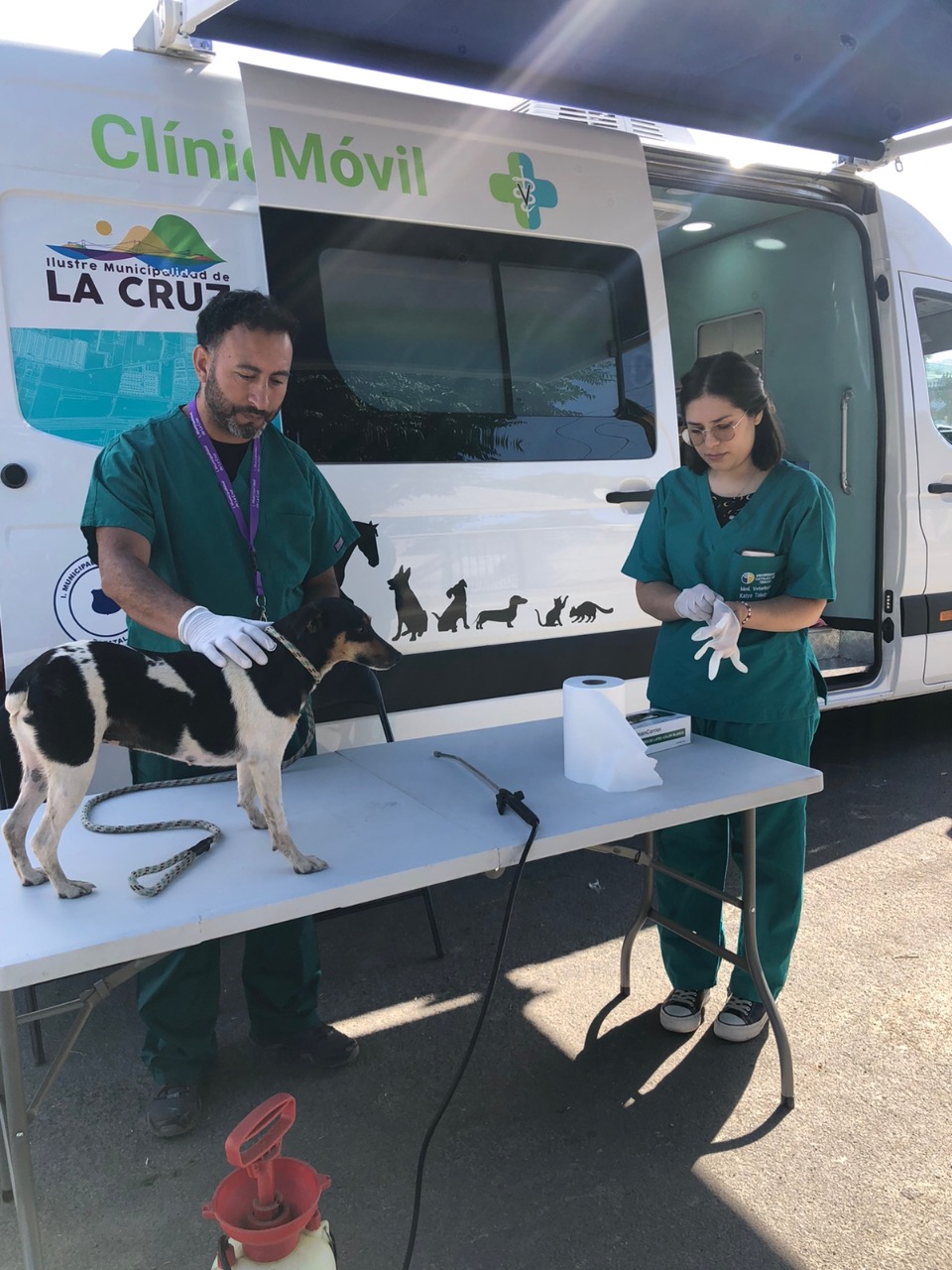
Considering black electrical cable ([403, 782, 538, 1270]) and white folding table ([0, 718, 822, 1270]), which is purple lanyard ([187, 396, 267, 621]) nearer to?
white folding table ([0, 718, 822, 1270])

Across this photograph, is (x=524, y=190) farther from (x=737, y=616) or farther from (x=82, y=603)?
(x=82, y=603)

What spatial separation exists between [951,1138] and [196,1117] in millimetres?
1812

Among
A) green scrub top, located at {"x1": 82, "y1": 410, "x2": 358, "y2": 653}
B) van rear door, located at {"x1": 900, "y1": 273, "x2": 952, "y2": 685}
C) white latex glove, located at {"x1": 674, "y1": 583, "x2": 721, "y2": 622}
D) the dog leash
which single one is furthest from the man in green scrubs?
van rear door, located at {"x1": 900, "y1": 273, "x2": 952, "y2": 685}

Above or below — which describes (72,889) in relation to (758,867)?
above

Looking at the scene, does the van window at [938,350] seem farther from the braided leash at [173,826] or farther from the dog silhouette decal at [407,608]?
the braided leash at [173,826]

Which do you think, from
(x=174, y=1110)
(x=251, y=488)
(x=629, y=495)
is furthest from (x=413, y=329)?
(x=174, y=1110)

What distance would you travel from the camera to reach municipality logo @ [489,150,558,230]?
3227 millimetres

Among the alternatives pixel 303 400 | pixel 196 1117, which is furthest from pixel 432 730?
pixel 196 1117

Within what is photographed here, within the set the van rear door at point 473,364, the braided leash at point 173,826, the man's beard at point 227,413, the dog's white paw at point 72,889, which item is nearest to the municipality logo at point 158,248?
the van rear door at point 473,364

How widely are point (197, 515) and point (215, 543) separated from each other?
0.08 metres

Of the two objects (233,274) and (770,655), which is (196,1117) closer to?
(770,655)

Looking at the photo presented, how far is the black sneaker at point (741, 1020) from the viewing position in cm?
261

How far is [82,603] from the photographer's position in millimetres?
2627

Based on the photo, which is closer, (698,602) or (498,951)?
(498,951)
